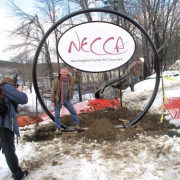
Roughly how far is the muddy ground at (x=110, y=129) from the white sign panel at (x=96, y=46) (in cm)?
147

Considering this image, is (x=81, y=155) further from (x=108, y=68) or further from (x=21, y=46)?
(x=21, y=46)

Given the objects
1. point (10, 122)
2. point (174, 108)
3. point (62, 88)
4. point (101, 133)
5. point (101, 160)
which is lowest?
point (101, 160)

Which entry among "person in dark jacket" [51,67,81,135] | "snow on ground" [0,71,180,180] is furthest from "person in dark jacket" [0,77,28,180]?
"person in dark jacket" [51,67,81,135]

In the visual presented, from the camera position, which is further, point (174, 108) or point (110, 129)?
point (174, 108)

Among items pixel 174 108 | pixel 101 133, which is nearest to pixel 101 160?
pixel 101 133

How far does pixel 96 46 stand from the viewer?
18.9 ft

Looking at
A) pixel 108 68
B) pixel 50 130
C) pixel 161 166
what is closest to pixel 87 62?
pixel 108 68

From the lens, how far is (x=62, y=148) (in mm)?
4855

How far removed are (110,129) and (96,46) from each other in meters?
2.06

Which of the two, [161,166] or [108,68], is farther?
[108,68]

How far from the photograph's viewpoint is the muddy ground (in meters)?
5.30

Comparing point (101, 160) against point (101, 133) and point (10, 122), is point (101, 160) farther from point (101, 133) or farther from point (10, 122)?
point (10, 122)

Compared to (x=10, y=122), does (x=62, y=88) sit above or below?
above

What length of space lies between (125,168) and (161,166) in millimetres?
600
